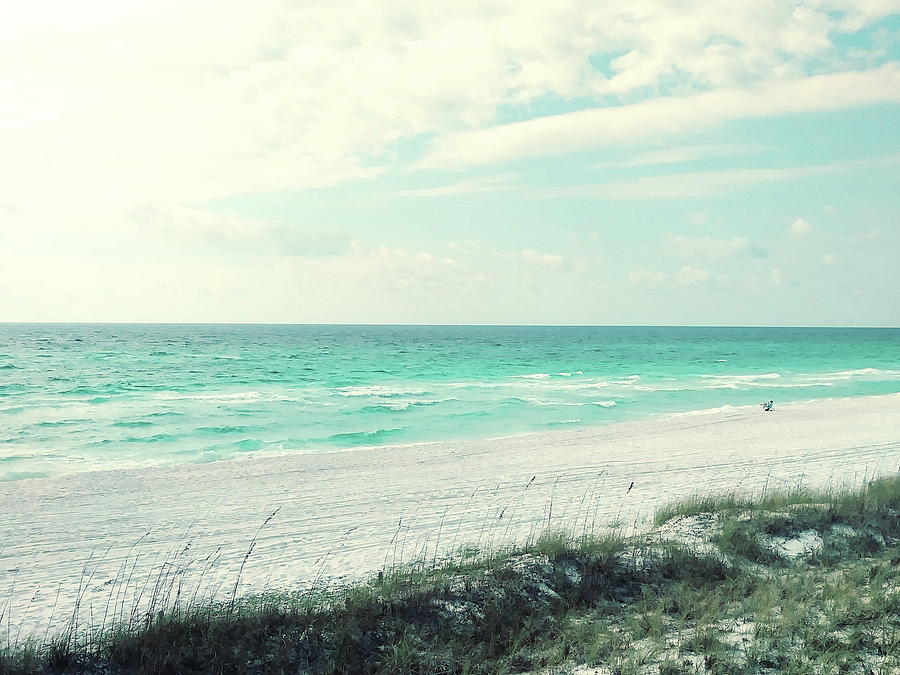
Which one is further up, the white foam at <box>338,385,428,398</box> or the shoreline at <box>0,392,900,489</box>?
the white foam at <box>338,385,428,398</box>

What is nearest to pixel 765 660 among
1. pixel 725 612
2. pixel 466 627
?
pixel 725 612

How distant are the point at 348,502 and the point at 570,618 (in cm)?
813

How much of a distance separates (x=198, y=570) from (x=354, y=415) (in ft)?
65.6

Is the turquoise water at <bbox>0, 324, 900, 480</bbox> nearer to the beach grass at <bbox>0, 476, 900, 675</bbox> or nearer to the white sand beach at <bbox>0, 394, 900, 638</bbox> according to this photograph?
the white sand beach at <bbox>0, 394, 900, 638</bbox>

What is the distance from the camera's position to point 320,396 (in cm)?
3594

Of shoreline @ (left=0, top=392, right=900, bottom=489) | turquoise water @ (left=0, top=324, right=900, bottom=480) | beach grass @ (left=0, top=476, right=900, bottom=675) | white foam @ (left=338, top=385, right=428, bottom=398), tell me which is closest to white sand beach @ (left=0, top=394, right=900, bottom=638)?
shoreline @ (left=0, top=392, right=900, bottom=489)

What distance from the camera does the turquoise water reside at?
23125 millimetres

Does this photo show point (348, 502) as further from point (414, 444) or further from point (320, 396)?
point (320, 396)

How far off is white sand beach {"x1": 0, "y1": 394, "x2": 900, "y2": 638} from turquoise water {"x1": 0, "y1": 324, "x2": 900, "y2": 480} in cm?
387

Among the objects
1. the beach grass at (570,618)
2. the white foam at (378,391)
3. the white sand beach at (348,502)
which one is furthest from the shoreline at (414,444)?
the white foam at (378,391)

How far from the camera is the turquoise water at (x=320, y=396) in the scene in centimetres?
2312

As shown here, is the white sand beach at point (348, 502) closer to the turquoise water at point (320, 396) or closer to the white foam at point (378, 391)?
the turquoise water at point (320, 396)

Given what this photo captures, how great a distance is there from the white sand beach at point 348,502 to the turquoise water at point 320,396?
3866 millimetres

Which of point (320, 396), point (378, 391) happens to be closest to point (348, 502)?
point (320, 396)
